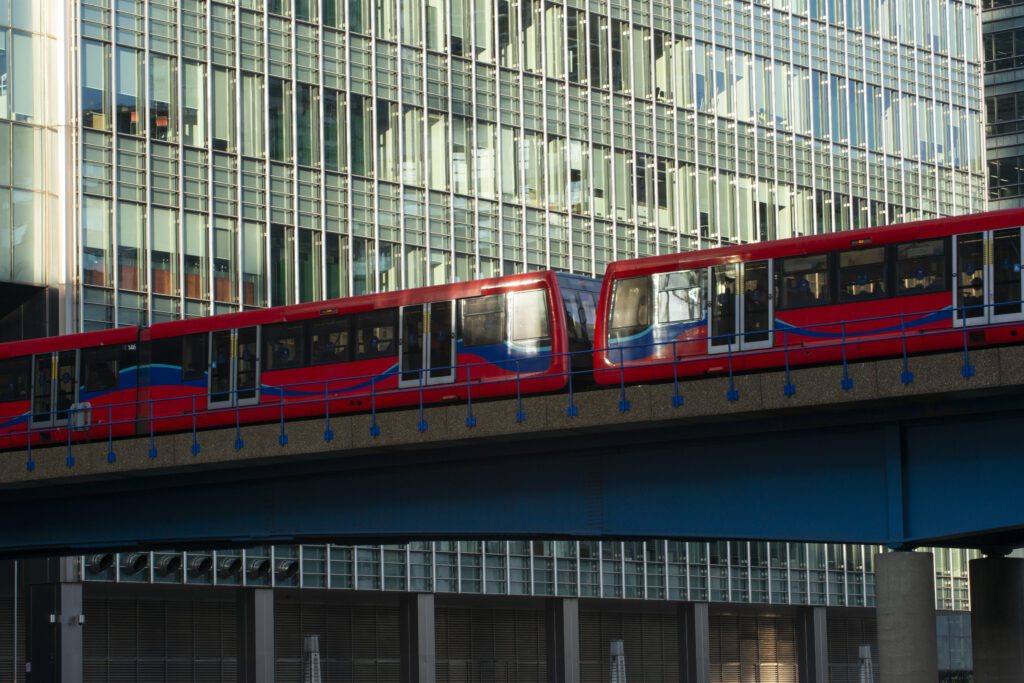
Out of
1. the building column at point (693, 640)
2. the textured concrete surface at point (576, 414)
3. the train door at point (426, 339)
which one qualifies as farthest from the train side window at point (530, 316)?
the building column at point (693, 640)

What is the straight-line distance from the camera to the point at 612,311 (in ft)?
111

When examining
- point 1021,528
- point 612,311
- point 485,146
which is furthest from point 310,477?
point 485,146

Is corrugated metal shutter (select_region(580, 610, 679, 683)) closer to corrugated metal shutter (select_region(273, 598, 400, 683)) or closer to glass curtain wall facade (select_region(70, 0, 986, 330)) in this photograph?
corrugated metal shutter (select_region(273, 598, 400, 683))

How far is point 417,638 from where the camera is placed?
61.0 meters

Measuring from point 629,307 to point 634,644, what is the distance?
41.2 m

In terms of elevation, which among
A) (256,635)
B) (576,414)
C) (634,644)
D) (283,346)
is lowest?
(634,644)

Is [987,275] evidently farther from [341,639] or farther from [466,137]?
[341,639]

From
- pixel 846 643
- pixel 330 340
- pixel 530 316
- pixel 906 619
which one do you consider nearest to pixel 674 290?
pixel 530 316

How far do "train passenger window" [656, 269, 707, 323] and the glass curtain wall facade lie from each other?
81.0ft

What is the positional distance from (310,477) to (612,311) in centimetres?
654

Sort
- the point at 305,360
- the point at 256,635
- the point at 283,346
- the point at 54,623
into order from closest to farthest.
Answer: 1. the point at 305,360
2. the point at 283,346
3. the point at 54,623
4. the point at 256,635

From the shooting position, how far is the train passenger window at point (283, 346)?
3772 centimetres

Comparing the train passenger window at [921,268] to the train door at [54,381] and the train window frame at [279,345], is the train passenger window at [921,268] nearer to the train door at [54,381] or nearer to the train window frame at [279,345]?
the train window frame at [279,345]

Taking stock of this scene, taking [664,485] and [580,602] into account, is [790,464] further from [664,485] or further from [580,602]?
[580,602]
